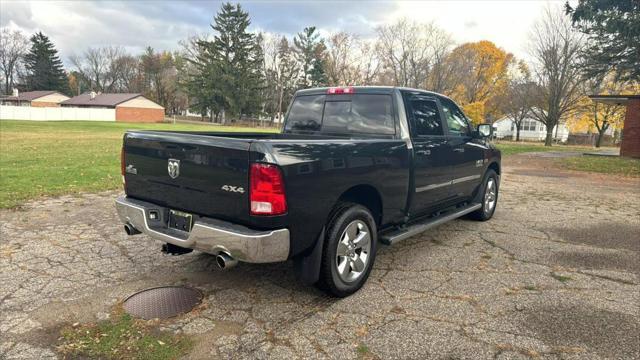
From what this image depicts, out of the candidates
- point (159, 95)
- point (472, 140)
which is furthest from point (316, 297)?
Result: point (159, 95)

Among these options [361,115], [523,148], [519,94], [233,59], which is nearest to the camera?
[361,115]

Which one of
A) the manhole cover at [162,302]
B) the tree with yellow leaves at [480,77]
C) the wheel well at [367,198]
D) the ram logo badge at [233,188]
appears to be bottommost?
the manhole cover at [162,302]

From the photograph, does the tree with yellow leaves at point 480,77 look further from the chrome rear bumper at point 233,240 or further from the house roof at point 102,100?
the house roof at point 102,100

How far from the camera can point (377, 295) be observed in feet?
12.5

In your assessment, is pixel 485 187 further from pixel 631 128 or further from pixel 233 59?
pixel 233 59

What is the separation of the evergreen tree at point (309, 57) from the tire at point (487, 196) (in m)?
56.9

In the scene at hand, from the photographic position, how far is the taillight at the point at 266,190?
294cm

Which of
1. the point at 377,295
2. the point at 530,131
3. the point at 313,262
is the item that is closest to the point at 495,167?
the point at 377,295

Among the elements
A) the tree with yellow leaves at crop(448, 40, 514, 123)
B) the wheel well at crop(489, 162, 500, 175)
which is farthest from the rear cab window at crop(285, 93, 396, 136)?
the tree with yellow leaves at crop(448, 40, 514, 123)

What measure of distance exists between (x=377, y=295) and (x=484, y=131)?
142 inches

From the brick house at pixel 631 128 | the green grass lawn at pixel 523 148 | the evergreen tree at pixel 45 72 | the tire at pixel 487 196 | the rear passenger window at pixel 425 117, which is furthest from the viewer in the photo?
the evergreen tree at pixel 45 72

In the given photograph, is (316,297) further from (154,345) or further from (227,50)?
(227,50)

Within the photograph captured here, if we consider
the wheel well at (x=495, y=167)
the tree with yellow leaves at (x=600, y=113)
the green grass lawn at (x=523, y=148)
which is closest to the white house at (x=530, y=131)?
the tree with yellow leaves at (x=600, y=113)

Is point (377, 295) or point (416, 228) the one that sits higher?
point (416, 228)
